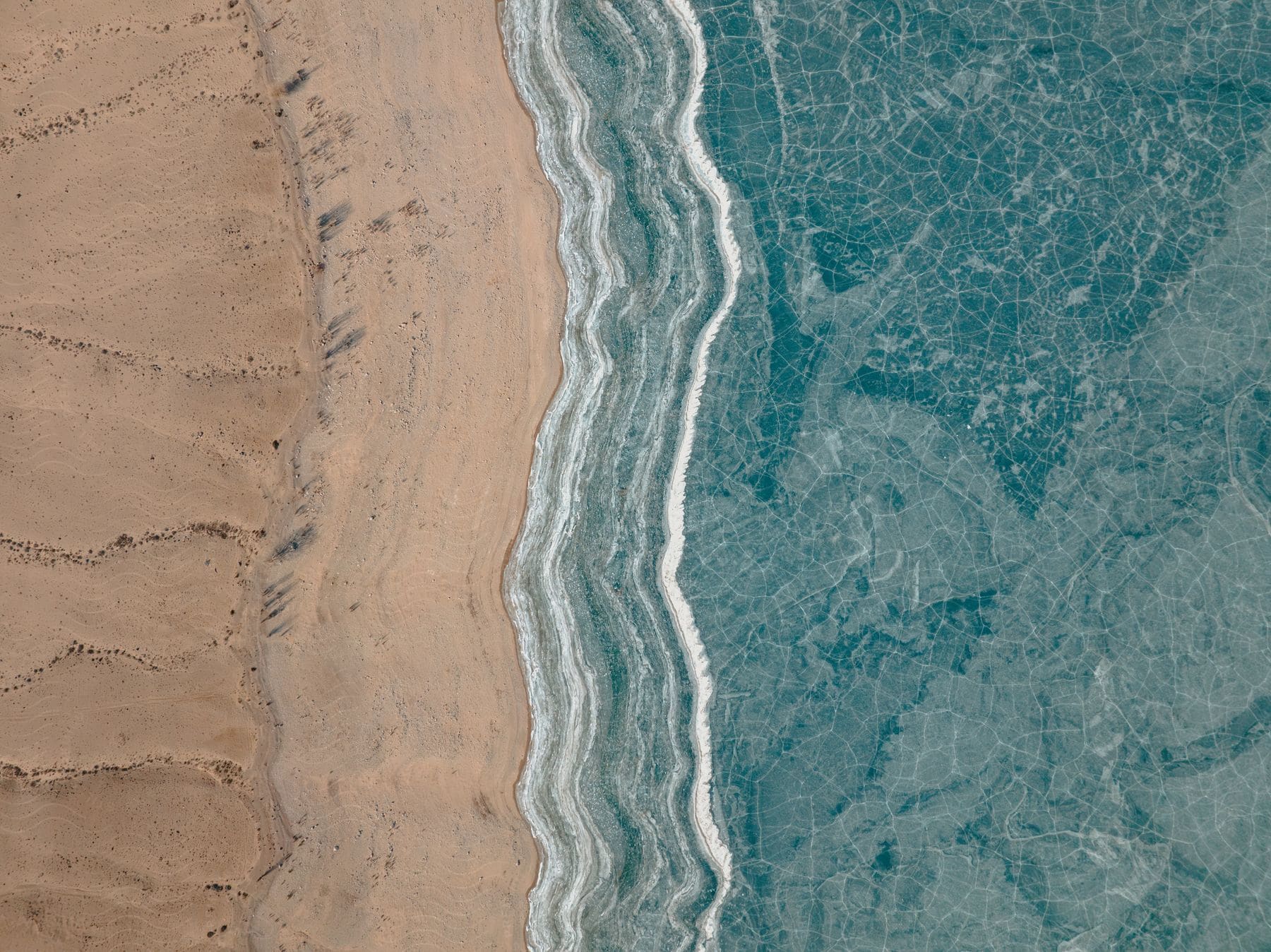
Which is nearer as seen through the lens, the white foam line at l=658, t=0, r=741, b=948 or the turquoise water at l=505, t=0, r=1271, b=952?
the turquoise water at l=505, t=0, r=1271, b=952

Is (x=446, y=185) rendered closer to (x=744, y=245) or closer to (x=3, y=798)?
(x=744, y=245)

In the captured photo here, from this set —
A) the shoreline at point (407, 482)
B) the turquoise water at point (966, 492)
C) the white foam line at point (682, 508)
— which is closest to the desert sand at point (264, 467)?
the shoreline at point (407, 482)

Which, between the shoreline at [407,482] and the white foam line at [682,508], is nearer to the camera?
the white foam line at [682,508]

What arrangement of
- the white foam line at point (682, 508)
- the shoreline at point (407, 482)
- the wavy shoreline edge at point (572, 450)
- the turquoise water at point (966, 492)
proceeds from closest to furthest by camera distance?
the turquoise water at point (966, 492) → the white foam line at point (682, 508) → the wavy shoreline edge at point (572, 450) → the shoreline at point (407, 482)

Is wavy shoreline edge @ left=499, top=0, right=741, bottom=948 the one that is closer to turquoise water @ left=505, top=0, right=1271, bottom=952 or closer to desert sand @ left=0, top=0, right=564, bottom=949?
turquoise water @ left=505, top=0, right=1271, bottom=952

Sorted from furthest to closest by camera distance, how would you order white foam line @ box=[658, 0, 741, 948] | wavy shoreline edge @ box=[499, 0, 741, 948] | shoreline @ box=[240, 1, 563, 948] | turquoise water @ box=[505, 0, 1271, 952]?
shoreline @ box=[240, 1, 563, 948], wavy shoreline edge @ box=[499, 0, 741, 948], white foam line @ box=[658, 0, 741, 948], turquoise water @ box=[505, 0, 1271, 952]

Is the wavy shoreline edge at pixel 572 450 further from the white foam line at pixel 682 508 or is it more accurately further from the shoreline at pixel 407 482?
the shoreline at pixel 407 482

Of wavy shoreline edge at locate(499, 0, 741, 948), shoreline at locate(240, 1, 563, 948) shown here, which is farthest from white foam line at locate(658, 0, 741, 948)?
shoreline at locate(240, 1, 563, 948)

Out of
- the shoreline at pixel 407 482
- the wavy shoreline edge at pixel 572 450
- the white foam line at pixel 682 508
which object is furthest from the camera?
the shoreline at pixel 407 482

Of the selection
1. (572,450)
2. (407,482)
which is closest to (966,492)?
(572,450)
